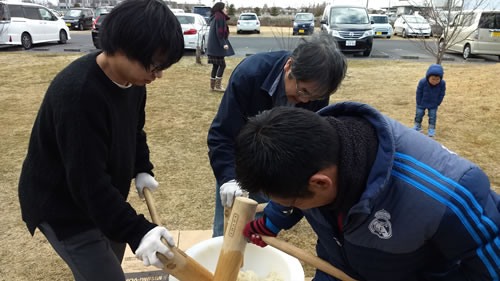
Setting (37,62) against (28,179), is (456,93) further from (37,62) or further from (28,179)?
(37,62)

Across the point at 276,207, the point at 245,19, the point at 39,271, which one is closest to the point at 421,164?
the point at 276,207

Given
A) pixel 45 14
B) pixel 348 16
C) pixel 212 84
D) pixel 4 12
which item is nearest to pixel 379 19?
pixel 348 16

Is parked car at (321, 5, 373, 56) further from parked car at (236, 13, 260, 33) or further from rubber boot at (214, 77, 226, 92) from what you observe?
parked car at (236, 13, 260, 33)

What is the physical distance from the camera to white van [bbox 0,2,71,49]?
12.2 meters

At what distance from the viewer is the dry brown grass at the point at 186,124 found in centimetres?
303

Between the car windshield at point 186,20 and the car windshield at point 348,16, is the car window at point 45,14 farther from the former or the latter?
the car windshield at point 348,16

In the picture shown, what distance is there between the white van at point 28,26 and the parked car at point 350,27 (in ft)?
32.2

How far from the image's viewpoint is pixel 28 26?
513 inches

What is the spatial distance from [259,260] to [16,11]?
46.7ft

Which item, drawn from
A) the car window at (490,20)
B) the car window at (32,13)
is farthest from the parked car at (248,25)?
the car window at (490,20)

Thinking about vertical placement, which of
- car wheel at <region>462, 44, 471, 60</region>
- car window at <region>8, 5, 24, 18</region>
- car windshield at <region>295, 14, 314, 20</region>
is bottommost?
car wheel at <region>462, 44, 471, 60</region>

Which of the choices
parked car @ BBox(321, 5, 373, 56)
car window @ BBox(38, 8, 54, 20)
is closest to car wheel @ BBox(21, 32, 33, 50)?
car window @ BBox(38, 8, 54, 20)

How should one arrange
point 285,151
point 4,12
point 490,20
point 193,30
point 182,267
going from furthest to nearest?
point 193,30, point 4,12, point 490,20, point 182,267, point 285,151

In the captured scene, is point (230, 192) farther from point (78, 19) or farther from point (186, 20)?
point (78, 19)
